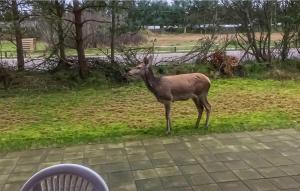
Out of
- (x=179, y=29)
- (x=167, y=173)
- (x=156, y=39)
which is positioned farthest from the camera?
(x=179, y=29)

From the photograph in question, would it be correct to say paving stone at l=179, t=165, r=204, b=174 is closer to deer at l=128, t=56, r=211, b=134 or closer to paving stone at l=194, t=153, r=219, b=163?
paving stone at l=194, t=153, r=219, b=163

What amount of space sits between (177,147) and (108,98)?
428 cm

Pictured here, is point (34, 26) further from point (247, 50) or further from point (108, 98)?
point (247, 50)

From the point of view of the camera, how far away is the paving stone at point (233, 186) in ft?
14.4

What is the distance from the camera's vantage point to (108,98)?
32.6 ft

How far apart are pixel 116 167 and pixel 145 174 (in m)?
0.46

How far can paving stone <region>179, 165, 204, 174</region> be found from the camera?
194 inches

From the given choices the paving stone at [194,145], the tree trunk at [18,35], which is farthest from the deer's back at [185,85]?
the tree trunk at [18,35]

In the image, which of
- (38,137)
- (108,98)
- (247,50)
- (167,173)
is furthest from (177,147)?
(247,50)

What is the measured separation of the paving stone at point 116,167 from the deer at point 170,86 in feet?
5.05

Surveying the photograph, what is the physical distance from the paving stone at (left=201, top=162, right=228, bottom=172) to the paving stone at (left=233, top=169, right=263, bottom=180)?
0.60ft

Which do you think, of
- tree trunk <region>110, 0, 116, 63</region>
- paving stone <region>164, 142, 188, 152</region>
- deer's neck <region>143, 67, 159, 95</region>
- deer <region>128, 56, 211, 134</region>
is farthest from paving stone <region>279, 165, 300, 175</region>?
tree trunk <region>110, 0, 116, 63</region>

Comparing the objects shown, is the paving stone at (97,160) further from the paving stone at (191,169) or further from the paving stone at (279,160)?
the paving stone at (279,160)

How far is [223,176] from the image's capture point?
15.6 ft
